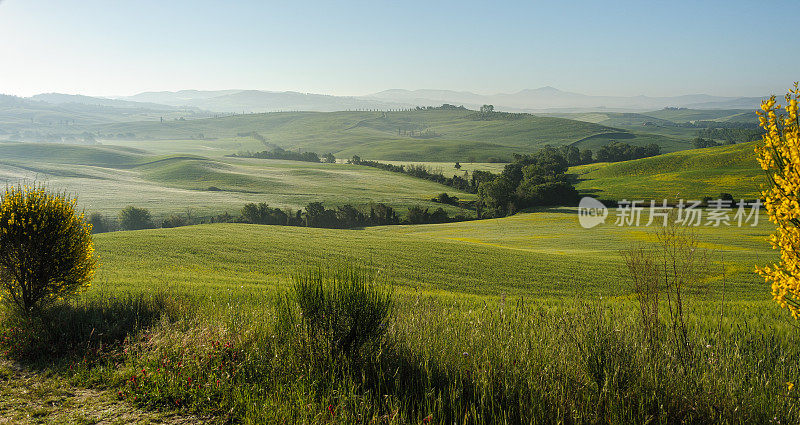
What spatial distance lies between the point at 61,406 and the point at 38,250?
502cm

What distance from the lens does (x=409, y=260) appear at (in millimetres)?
26812

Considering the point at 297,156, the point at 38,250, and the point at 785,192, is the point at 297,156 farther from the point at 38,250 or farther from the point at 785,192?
the point at 785,192

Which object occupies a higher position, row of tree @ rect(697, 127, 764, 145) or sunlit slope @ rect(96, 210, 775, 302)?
row of tree @ rect(697, 127, 764, 145)

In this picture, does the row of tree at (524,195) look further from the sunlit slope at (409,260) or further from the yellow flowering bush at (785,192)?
the yellow flowering bush at (785,192)

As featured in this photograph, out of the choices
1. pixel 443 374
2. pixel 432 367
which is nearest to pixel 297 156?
pixel 432 367

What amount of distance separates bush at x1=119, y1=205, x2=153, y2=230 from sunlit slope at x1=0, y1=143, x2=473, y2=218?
3529mm

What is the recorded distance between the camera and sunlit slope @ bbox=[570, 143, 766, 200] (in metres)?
63.8

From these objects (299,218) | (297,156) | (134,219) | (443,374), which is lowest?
(134,219)

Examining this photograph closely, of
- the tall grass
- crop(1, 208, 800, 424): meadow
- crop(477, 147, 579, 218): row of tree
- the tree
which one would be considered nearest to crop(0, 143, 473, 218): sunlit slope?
the tree

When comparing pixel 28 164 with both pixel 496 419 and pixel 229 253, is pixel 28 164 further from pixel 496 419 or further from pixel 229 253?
pixel 496 419

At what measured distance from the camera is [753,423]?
16.3 ft

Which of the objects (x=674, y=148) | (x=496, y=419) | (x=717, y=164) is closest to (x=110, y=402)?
(x=496, y=419)

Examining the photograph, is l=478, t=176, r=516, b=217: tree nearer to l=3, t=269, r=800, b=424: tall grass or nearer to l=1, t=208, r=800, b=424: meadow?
l=1, t=208, r=800, b=424: meadow

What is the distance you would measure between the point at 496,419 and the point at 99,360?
6.73 meters
